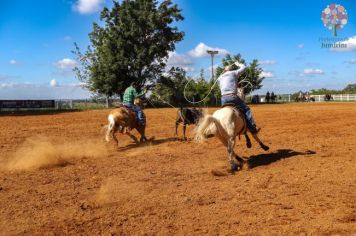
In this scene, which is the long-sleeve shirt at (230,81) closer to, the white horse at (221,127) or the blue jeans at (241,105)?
the blue jeans at (241,105)

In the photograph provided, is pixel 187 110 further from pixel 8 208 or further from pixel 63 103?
pixel 63 103

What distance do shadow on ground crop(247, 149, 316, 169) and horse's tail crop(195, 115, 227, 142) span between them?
1.08m

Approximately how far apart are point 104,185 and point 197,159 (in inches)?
125

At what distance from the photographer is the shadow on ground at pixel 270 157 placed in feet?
31.7

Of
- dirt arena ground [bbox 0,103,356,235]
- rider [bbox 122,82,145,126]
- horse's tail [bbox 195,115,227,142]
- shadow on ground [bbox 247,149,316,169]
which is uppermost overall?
rider [bbox 122,82,145,126]

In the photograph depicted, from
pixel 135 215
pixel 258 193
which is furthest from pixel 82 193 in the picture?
pixel 258 193

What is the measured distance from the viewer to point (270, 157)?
10289 mm

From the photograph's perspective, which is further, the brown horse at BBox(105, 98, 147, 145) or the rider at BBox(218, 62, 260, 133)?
the brown horse at BBox(105, 98, 147, 145)

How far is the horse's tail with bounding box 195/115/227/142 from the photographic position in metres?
9.14

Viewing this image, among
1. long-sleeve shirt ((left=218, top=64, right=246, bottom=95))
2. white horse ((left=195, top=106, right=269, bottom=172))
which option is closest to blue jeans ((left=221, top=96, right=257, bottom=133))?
long-sleeve shirt ((left=218, top=64, right=246, bottom=95))

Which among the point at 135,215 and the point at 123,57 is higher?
the point at 123,57

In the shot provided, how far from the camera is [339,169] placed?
27.8 feet

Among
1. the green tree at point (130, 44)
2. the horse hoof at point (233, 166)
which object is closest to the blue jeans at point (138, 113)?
the horse hoof at point (233, 166)

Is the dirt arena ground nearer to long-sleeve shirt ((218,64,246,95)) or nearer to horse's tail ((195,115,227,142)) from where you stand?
horse's tail ((195,115,227,142))
